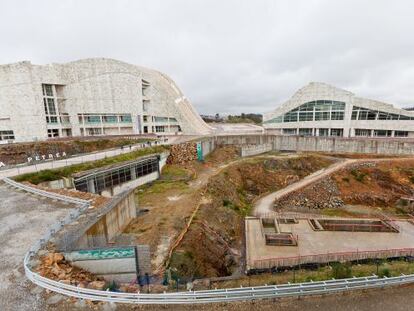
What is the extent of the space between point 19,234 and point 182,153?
2755 cm

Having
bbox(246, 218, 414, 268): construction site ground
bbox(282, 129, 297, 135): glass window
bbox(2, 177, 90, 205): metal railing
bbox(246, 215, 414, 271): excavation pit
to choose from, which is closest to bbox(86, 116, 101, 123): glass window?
bbox(2, 177, 90, 205): metal railing

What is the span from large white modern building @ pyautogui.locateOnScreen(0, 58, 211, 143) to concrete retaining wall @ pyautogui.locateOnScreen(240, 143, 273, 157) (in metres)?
18.5

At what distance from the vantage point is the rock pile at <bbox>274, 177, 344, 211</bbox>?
100 ft

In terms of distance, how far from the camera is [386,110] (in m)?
49.8

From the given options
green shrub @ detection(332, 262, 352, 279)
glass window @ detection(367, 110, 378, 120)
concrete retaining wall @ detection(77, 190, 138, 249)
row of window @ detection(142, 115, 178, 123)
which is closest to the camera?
green shrub @ detection(332, 262, 352, 279)

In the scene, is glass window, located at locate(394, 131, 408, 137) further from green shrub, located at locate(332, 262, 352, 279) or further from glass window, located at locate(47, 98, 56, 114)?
glass window, located at locate(47, 98, 56, 114)

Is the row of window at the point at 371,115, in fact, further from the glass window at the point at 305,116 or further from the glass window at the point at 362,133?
the glass window at the point at 305,116

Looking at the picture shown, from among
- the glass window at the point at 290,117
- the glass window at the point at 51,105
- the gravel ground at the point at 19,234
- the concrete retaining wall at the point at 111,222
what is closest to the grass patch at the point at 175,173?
the concrete retaining wall at the point at 111,222

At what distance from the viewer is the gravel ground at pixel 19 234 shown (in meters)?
7.56

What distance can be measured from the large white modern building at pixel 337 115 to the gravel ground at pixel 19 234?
57.7 m

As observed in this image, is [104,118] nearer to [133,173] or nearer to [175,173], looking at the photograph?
[175,173]

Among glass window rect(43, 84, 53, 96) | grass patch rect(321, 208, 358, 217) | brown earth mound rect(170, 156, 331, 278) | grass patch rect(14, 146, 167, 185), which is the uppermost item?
glass window rect(43, 84, 53, 96)

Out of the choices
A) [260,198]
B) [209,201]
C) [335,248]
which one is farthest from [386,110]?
[209,201]

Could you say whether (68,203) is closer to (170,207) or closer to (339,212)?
(170,207)
